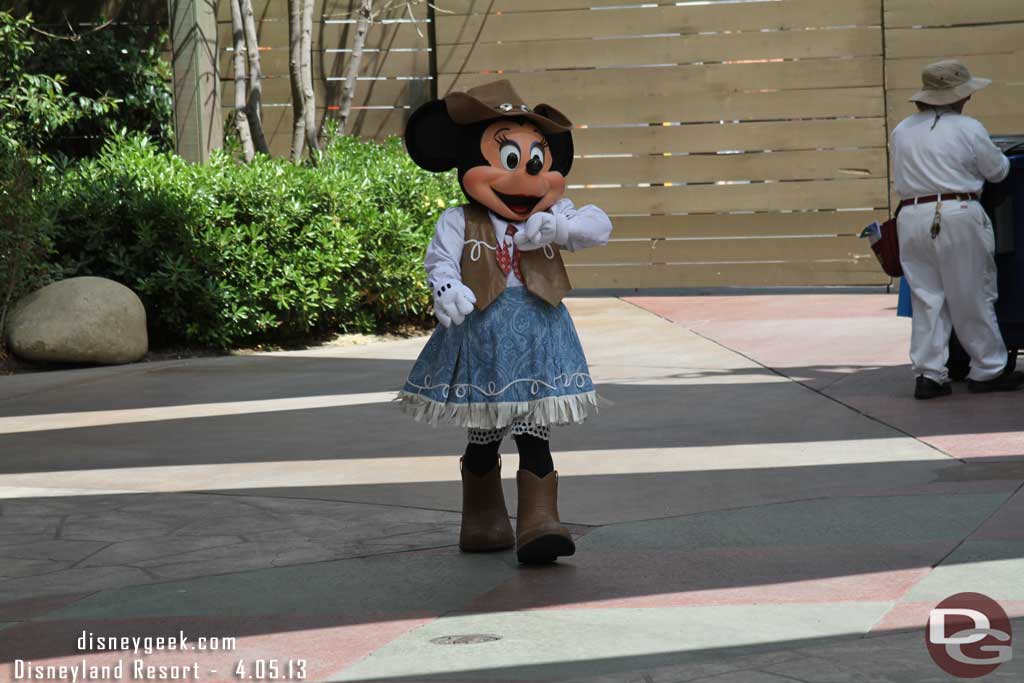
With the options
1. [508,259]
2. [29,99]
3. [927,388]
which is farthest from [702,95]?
[508,259]

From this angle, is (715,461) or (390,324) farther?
(390,324)

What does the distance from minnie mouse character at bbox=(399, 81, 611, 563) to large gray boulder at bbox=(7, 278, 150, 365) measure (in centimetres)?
537

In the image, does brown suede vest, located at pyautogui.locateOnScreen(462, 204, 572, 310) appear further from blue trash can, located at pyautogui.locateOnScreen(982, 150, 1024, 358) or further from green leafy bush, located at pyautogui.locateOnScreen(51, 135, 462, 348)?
green leafy bush, located at pyautogui.locateOnScreen(51, 135, 462, 348)

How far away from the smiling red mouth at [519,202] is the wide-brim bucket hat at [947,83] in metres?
3.61

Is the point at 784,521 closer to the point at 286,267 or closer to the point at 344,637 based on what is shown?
the point at 344,637

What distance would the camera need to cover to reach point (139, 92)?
1352 cm

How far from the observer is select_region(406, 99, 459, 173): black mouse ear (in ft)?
16.8

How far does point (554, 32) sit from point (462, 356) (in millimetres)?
9534

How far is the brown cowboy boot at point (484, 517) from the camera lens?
482 cm

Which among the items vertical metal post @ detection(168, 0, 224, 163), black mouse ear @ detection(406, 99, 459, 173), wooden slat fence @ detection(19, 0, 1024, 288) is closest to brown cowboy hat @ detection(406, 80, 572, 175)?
black mouse ear @ detection(406, 99, 459, 173)

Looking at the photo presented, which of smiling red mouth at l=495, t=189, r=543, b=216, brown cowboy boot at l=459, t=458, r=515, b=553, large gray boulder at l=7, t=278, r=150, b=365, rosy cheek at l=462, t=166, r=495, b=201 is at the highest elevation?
rosy cheek at l=462, t=166, r=495, b=201

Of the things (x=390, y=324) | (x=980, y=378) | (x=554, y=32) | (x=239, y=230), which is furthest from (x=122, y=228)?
(x=980, y=378)

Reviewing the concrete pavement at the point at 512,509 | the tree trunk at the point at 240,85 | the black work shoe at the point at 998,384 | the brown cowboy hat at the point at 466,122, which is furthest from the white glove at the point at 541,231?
the tree trunk at the point at 240,85

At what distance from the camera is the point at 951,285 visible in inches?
307
